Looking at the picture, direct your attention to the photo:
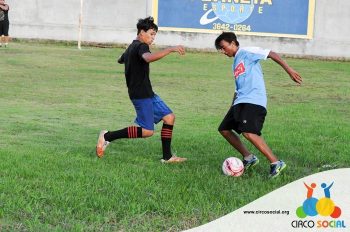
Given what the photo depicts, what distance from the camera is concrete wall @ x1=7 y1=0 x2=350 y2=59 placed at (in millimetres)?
28578

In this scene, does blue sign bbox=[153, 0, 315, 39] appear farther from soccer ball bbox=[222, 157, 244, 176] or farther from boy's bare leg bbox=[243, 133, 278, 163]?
soccer ball bbox=[222, 157, 244, 176]

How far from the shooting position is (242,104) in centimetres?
747

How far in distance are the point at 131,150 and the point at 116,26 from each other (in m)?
21.7

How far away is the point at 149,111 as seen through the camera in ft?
27.2

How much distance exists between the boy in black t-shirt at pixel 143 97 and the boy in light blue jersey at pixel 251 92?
95cm

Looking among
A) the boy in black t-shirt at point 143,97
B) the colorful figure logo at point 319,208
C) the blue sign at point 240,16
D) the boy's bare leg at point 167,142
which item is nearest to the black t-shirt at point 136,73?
the boy in black t-shirt at point 143,97

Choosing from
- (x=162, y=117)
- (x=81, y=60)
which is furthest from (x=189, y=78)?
(x=162, y=117)

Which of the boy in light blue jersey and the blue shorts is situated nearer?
the boy in light blue jersey

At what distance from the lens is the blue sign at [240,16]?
28.6m

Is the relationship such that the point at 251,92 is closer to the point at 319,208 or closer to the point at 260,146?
the point at 260,146

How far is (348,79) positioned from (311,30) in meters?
8.53

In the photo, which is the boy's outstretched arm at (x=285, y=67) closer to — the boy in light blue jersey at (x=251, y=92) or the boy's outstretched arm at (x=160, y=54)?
the boy in light blue jersey at (x=251, y=92)

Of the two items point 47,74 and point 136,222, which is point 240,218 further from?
point 47,74

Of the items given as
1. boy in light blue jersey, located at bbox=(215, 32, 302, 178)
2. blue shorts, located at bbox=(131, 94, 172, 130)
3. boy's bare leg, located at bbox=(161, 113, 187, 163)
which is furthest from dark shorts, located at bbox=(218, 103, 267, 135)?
blue shorts, located at bbox=(131, 94, 172, 130)
